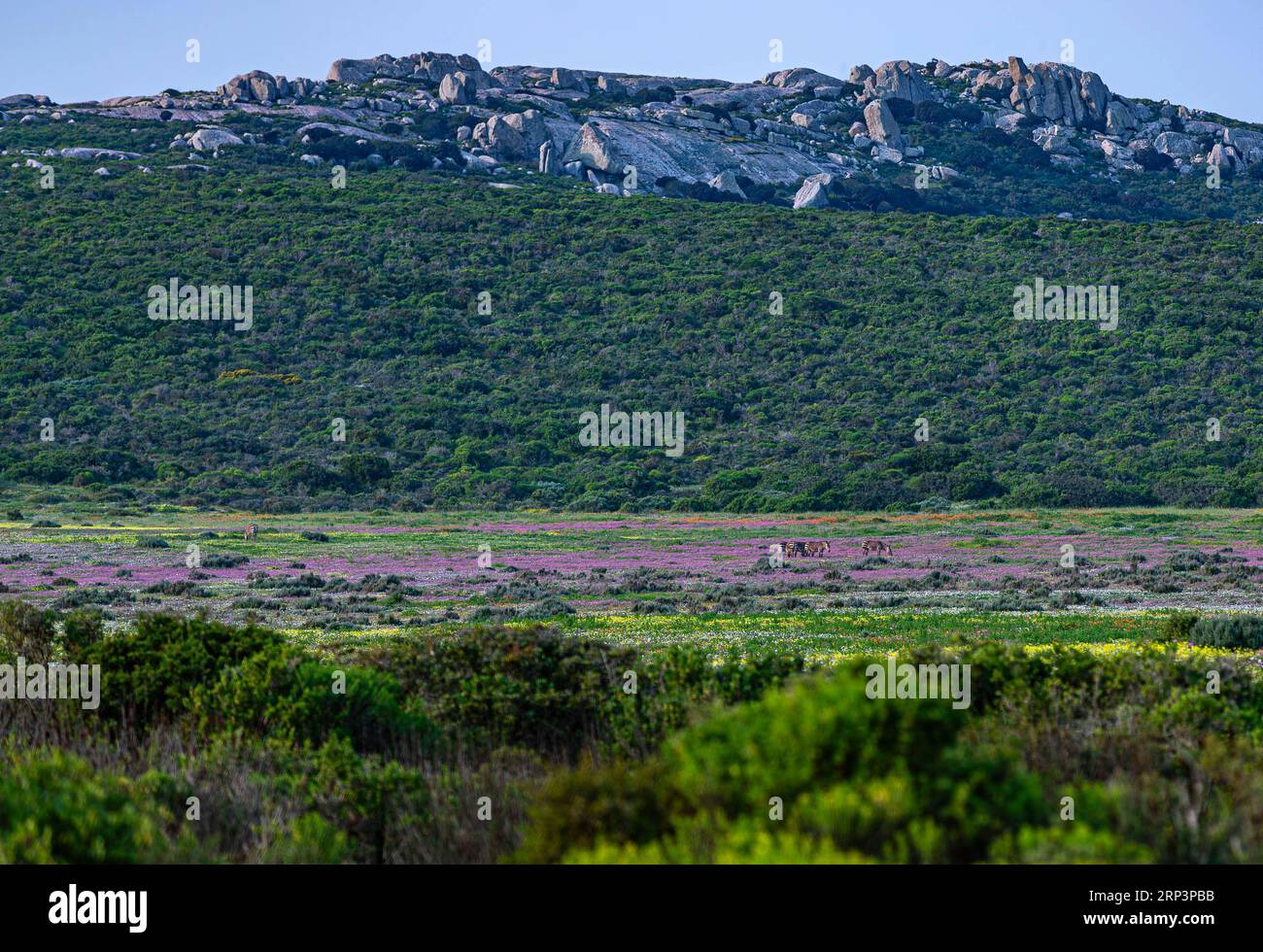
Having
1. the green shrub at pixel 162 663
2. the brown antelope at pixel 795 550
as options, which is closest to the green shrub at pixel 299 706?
the green shrub at pixel 162 663

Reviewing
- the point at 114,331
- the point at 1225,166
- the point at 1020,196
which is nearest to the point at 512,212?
the point at 114,331

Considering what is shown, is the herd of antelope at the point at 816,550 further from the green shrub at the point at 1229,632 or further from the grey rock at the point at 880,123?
the grey rock at the point at 880,123

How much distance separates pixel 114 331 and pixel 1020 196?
8212cm

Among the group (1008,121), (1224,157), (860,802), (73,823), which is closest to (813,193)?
(1008,121)

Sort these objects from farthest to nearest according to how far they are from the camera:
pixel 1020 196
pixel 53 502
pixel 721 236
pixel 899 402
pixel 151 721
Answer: pixel 1020 196
pixel 721 236
pixel 899 402
pixel 53 502
pixel 151 721

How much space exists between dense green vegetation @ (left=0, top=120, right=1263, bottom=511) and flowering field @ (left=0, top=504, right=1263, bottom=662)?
6.03 m

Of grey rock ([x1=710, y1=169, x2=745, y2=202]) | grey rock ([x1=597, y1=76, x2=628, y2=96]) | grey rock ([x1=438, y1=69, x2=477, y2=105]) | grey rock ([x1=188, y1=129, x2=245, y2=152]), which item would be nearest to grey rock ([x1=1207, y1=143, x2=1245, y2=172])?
grey rock ([x1=710, y1=169, x2=745, y2=202])

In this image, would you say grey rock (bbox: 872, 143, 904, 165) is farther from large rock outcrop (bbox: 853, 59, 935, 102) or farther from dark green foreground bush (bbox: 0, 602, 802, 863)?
dark green foreground bush (bbox: 0, 602, 802, 863)

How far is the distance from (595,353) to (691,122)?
201 ft

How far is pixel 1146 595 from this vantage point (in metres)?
24.9

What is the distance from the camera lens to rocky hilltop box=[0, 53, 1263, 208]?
103000mm

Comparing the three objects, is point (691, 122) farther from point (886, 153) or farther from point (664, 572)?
point (664, 572)

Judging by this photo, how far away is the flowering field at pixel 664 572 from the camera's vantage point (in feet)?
66.4
